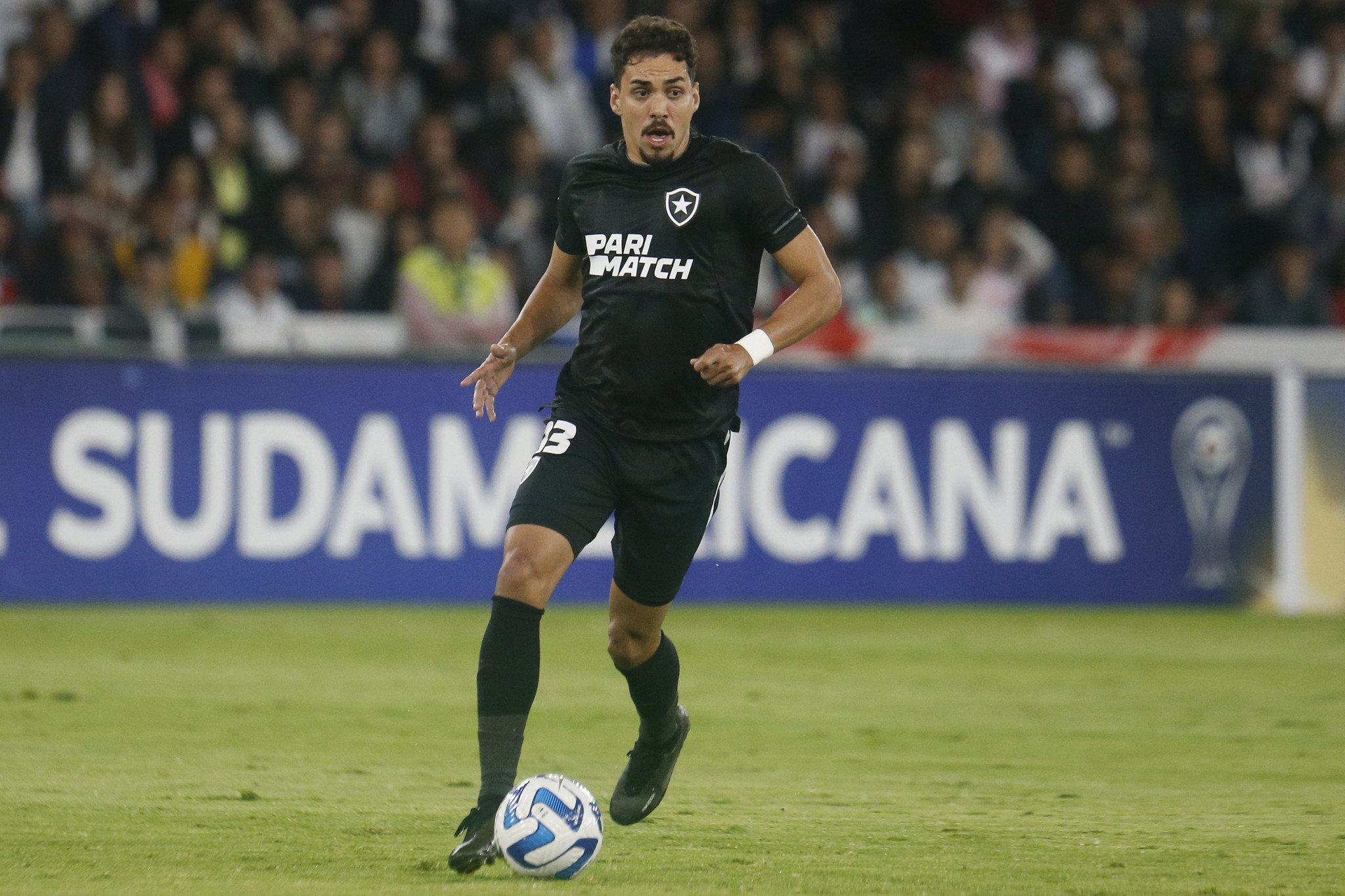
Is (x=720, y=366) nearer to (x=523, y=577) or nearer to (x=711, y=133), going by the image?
(x=523, y=577)

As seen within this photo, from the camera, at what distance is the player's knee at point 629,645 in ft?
18.1

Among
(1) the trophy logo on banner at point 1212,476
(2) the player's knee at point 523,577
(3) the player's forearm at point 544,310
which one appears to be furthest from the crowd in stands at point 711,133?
(2) the player's knee at point 523,577

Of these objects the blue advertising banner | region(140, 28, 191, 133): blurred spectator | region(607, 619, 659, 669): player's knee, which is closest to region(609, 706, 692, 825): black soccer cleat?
region(607, 619, 659, 669): player's knee

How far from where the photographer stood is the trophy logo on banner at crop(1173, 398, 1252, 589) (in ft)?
40.0

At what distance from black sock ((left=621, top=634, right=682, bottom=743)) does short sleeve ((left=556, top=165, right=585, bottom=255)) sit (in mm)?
1184

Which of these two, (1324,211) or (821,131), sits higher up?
(821,131)

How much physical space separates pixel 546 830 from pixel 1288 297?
36.8 ft

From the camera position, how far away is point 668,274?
5.29 metres

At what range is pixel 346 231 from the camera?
13.4 metres

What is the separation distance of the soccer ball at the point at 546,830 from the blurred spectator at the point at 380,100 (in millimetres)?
9911

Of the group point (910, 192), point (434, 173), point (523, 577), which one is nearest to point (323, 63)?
point (434, 173)

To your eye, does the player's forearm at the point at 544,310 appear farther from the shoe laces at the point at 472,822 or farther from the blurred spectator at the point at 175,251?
the blurred spectator at the point at 175,251

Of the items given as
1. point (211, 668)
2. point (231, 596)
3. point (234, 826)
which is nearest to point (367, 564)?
point (231, 596)

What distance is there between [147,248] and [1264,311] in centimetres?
823
